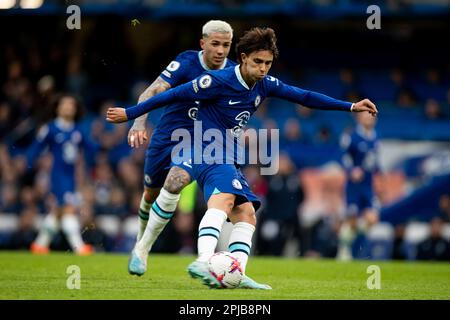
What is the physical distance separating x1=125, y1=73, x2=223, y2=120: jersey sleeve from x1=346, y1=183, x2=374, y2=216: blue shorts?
8.31 meters

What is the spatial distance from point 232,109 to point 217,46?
3.87 feet

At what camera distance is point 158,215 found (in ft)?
33.4

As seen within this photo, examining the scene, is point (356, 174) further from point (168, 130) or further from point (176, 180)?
point (176, 180)

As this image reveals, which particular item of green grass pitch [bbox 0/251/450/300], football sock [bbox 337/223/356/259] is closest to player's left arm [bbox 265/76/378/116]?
green grass pitch [bbox 0/251/450/300]

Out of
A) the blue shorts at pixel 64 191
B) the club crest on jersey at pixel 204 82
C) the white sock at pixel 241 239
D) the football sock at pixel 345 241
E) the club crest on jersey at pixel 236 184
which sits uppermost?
the club crest on jersey at pixel 204 82

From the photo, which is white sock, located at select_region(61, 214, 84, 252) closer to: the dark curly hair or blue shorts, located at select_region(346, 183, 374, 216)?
blue shorts, located at select_region(346, 183, 374, 216)

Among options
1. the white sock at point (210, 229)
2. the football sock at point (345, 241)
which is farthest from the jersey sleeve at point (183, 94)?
the football sock at point (345, 241)

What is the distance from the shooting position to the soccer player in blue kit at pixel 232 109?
8.77 m

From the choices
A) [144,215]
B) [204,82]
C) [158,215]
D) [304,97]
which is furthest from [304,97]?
[144,215]

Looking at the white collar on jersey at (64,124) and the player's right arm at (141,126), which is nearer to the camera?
the player's right arm at (141,126)

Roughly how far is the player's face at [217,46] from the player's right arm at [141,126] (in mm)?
539

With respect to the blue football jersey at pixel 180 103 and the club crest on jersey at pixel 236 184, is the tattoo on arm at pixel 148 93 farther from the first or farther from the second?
the club crest on jersey at pixel 236 184

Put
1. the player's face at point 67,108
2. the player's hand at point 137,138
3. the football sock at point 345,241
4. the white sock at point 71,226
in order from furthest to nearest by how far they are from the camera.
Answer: the football sock at point 345,241
the white sock at point 71,226
the player's face at point 67,108
the player's hand at point 137,138
